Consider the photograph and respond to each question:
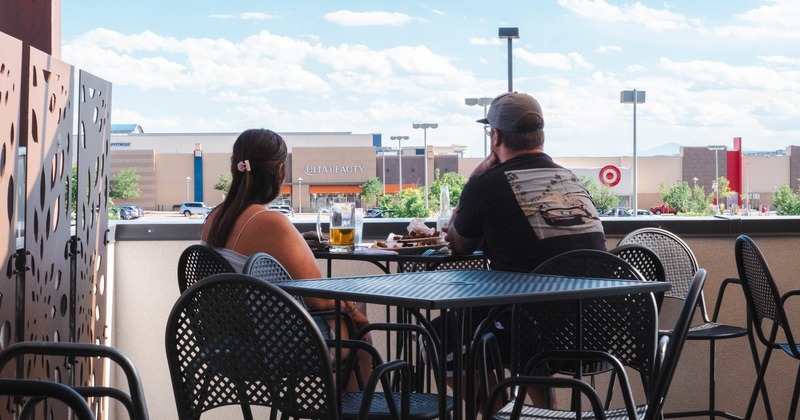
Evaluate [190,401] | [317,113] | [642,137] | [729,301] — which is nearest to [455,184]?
[642,137]

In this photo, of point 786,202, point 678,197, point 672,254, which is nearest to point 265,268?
point 672,254

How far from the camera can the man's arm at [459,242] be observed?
3.16 meters

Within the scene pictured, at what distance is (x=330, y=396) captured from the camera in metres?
1.65

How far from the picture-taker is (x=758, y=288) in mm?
3354

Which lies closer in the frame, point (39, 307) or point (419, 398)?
point (419, 398)

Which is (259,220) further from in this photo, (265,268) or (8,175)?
(8,175)

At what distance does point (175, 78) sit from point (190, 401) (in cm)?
8848

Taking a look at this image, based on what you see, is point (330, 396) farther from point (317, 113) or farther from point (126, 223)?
point (317, 113)

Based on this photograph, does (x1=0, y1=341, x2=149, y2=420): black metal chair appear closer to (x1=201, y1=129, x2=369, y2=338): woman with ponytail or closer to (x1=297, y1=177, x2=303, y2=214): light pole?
(x1=201, y1=129, x2=369, y2=338): woman with ponytail

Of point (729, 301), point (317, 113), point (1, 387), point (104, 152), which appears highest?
point (317, 113)

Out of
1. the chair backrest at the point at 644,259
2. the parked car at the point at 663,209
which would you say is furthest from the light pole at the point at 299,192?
the chair backrest at the point at 644,259

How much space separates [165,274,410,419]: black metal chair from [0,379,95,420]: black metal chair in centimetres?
43

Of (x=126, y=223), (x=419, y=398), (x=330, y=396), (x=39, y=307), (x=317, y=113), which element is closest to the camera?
(x=330, y=396)

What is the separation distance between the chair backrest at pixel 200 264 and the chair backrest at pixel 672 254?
192cm
